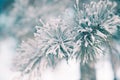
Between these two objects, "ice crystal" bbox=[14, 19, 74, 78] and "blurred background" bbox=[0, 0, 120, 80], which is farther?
"blurred background" bbox=[0, 0, 120, 80]

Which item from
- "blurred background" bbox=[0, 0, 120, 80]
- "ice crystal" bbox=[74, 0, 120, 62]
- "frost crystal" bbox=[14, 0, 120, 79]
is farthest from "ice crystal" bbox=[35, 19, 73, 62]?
"blurred background" bbox=[0, 0, 120, 80]

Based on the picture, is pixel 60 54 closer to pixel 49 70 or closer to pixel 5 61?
pixel 49 70

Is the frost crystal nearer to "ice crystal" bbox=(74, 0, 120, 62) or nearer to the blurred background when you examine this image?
"ice crystal" bbox=(74, 0, 120, 62)

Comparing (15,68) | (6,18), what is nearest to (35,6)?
(6,18)

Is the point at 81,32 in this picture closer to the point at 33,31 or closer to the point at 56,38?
the point at 56,38

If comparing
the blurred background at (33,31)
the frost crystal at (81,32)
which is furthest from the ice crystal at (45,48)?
the blurred background at (33,31)

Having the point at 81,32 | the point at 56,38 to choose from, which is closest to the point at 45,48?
the point at 56,38
